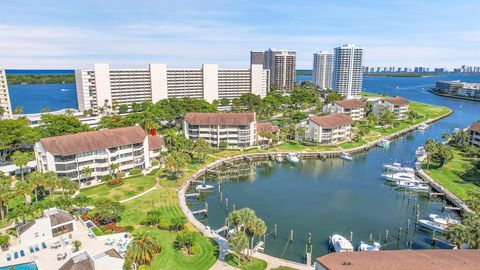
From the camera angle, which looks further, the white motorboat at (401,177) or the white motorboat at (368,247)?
the white motorboat at (401,177)

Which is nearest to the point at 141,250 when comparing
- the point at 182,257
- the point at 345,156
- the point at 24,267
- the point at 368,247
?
the point at 182,257

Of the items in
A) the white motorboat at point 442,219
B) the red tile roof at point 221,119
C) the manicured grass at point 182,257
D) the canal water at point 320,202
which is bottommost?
the canal water at point 320,202

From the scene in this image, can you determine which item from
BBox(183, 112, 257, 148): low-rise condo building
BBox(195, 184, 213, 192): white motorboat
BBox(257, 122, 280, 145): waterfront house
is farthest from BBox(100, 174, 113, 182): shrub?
BBox(257, 122, 280, 145): waterfront house

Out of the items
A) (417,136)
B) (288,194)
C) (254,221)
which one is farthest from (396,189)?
(417,136)

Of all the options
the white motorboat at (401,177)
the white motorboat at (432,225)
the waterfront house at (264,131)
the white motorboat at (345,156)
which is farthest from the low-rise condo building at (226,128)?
the white motorboat at (432,225)

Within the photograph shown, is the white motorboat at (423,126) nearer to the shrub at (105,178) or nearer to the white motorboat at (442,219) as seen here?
the white motorboat at (442,219)

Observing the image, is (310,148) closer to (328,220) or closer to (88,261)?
(328,220)
